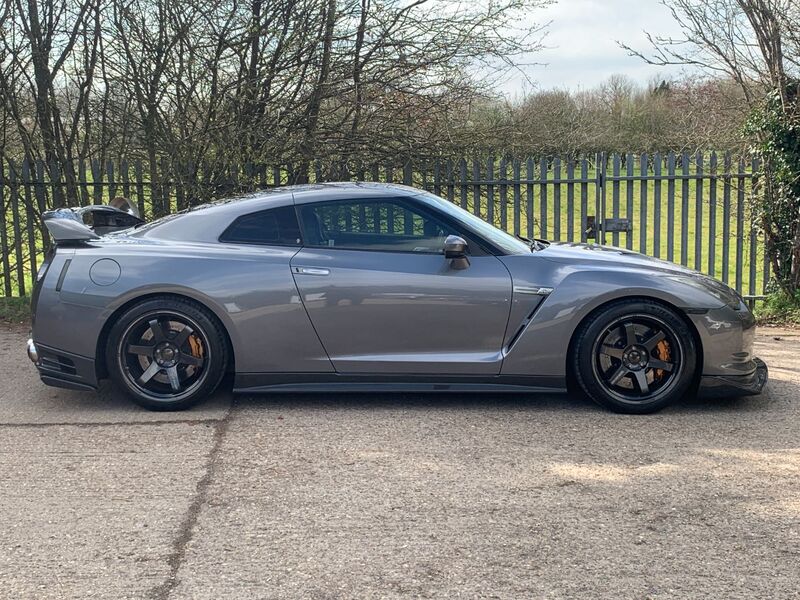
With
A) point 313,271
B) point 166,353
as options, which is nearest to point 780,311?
point 313,271

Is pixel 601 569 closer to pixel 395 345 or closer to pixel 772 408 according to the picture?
pixel 395 345

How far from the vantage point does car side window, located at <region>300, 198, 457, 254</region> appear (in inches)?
208

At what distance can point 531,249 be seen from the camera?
5531 mm

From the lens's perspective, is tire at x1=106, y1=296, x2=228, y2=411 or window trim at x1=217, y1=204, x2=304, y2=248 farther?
window trim at x1=217, y1=204, x2=304, y2=248

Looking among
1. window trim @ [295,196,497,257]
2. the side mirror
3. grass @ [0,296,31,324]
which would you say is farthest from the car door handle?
grass @ [0,296,31,324]

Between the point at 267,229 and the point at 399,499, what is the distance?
2.25 meters

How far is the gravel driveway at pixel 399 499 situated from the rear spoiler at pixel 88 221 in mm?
1145

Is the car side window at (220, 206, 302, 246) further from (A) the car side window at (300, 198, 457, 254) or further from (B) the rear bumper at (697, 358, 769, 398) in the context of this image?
(B) the rear bumper at (697, 358, 769, 398)

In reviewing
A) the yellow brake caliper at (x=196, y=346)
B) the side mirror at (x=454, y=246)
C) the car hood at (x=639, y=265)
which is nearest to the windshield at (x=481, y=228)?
the car hood at (x=639, y=265)

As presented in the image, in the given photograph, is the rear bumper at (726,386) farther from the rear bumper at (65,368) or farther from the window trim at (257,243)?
the rear bumper at (65,368)

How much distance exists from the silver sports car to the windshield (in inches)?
2.3

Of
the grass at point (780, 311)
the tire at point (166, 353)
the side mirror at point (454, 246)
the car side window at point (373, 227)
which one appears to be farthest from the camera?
the grass at point (780, 311)

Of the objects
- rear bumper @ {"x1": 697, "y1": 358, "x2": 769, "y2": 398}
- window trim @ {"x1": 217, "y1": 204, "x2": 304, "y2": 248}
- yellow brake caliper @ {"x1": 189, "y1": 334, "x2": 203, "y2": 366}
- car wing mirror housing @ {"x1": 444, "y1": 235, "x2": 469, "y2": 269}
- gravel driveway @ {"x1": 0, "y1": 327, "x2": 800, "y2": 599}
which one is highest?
window trim @ {"x1": 217, "y1": 204, "x2": 304, "y2": 248}

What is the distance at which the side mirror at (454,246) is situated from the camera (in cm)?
503
